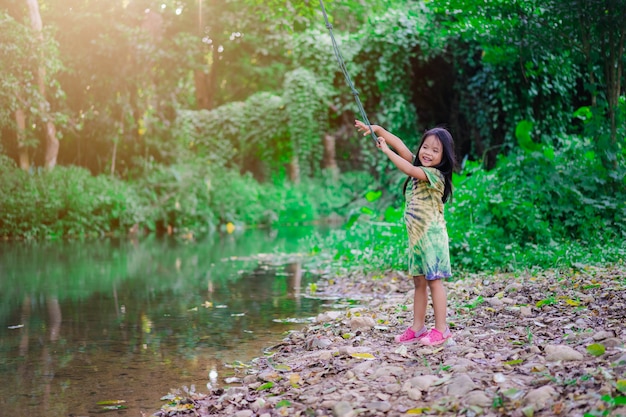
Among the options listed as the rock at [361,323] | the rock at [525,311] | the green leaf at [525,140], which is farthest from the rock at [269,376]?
the green leaf at [525,140]

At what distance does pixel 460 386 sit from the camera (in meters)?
3.10

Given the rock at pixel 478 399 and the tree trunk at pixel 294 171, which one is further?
the tree trunk at pixel 294 171

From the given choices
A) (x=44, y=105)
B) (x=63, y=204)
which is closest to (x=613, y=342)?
(x=63, y=204)

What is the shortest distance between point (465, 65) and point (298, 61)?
527 centimetres

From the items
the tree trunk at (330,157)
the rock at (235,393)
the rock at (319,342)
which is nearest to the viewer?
the rock at (235,393)

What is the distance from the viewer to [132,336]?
5.47 metres

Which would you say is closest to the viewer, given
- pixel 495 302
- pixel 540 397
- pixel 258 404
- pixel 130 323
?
pixel 540 397

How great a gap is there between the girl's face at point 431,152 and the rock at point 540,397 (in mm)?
1860

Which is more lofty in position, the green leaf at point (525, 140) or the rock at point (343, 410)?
the green leaf at point (525, 140)

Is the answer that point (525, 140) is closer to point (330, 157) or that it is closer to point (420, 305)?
point (420, 305)

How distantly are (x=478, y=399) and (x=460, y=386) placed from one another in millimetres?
191

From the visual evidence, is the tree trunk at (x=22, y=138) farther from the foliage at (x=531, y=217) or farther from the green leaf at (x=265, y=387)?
the green leaf at (x=265, y=387)

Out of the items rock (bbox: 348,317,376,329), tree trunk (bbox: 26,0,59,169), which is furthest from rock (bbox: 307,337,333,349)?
tree trunk (bbox: 26,0,59,169)

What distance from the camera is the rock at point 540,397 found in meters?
2.79
